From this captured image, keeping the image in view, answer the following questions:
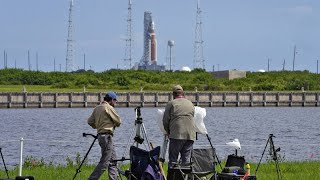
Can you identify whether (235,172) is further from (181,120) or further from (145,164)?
(145,164)

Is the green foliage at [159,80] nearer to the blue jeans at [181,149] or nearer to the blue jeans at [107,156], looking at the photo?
the blue jeans at [107,156]

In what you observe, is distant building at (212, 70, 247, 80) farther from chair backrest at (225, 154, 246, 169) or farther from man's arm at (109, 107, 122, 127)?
man's arm at (109, 107, 122, 127)

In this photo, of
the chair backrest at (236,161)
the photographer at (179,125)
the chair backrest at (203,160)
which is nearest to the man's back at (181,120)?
the photographer at (179,125)

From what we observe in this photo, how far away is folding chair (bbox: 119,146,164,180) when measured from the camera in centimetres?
1553

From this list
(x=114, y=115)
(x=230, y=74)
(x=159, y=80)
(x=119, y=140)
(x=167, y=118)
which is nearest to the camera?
(x=167, y=118)

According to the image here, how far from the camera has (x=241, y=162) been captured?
55.4 ft

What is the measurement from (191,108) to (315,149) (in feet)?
75.7

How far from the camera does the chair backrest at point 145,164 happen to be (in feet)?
51.0

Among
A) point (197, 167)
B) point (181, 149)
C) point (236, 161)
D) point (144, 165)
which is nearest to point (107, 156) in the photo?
point (144, 165)

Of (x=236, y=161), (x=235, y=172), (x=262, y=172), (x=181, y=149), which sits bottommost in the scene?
(x=262, y=172)

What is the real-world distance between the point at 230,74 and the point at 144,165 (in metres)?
123

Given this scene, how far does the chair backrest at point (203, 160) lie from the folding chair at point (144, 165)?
1.06 metres

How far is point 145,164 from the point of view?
15703mm

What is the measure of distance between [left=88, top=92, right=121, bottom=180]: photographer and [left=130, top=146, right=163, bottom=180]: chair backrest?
4.37 ft
